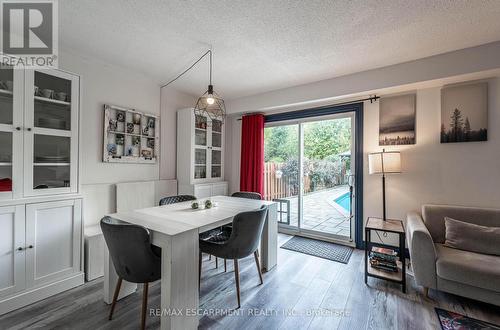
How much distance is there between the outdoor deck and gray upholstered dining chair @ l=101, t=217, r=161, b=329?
278 centimetres

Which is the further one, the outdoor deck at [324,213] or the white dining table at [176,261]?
the outdoor deck at [324,213]

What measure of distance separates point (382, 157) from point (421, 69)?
3.52 feet

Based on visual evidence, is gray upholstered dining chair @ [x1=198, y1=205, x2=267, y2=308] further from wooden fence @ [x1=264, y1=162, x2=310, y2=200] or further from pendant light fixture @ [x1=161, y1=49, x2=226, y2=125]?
wooden fence @ [x1=264, y1=162, x2=310, y2=200]

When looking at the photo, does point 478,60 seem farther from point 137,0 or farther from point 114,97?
point 114,97

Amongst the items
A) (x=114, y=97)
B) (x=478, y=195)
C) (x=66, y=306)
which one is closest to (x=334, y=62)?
(x=478, y=195)

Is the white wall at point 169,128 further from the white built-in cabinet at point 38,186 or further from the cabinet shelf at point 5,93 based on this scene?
the cabinet shelf at point 5,93

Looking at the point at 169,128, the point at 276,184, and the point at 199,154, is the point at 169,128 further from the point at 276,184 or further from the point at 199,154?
the point at 276,184

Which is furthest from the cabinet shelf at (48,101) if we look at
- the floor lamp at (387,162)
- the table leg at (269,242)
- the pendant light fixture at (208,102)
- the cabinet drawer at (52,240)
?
the floor lamp at (387,162)

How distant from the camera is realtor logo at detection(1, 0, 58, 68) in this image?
1.75 m

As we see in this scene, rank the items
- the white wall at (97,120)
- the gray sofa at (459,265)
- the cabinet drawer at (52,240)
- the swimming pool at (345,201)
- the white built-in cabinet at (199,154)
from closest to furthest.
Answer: the gray sofa at (459,265), the cabinet drawer at (52,240), the white wall at (97,120), the swimming pool at (345,201), the white built-in cabinet at (199,154)

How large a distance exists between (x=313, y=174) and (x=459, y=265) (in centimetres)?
215

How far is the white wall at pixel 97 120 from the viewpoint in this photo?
252cm

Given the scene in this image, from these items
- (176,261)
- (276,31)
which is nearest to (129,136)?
(176,261)

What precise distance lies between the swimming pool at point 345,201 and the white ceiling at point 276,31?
185 cm
